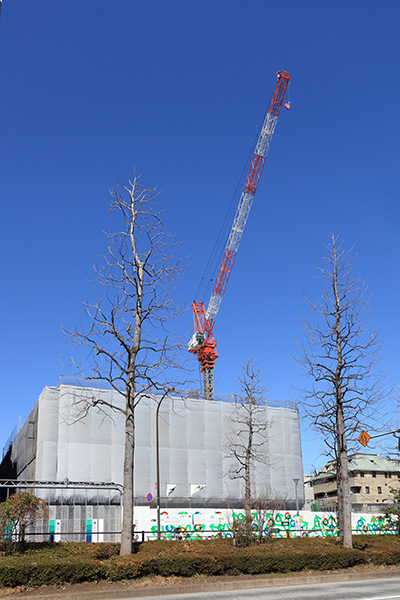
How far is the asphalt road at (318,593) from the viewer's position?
487 inches

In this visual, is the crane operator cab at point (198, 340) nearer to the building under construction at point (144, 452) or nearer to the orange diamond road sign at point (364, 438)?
the building under construction at point (144, 452)

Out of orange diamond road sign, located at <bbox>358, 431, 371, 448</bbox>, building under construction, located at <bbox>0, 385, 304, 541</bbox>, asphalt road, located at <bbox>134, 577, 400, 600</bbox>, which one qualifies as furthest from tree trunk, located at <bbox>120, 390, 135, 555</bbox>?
building under construction, located at <bbox>0, 385, 304, 541</bbox>

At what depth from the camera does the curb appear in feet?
40.5

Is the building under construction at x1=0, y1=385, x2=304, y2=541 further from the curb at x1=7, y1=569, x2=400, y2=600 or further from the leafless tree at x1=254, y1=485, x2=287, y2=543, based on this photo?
the curb at x1=7, y1=569, x2=400, y2=600

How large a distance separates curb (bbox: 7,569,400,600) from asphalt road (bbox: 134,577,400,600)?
1.25 feet

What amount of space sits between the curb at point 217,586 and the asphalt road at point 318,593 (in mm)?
382

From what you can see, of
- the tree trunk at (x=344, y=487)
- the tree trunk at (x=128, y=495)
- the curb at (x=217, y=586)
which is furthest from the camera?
the tree trunk at (x=344, y=487)

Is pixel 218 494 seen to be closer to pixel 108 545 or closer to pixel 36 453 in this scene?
pixel 36 453

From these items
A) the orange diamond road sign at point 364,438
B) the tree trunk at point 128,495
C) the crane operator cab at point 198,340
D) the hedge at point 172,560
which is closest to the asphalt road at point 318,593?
the hedge at point 172,560

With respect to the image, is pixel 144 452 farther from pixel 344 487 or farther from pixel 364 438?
pixel 364 438

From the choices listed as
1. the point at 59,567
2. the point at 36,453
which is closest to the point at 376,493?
the point at 36,453

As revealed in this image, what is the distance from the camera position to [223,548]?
17812mm

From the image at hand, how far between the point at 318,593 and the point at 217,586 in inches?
112

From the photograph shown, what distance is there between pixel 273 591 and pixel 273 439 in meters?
39.2
